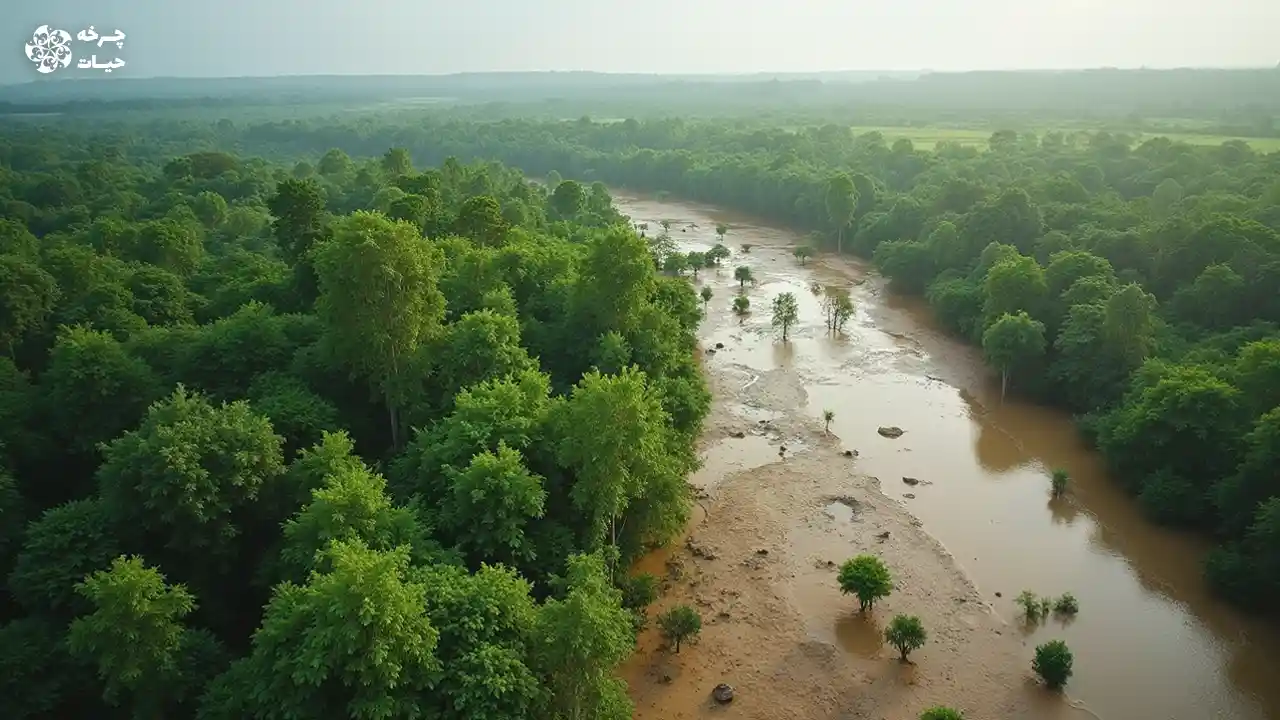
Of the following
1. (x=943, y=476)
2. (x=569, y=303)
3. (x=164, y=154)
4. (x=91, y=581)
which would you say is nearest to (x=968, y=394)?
(x=943, y=476)

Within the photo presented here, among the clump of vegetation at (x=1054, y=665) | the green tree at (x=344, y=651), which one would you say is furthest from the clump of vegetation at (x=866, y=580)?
the green tree at (x=344, y=651)

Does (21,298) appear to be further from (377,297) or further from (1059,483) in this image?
(1059,483)

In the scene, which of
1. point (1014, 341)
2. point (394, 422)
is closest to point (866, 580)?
point (394, 422)

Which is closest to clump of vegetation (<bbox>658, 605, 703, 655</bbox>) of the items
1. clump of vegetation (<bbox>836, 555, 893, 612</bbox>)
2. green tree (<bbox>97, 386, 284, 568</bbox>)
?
clump of vegetation (<bbox>836, 555, 893, 612</bbox>)

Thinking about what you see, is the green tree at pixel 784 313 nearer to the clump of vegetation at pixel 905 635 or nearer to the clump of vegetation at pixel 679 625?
the clump of vegetation at pixel 905 635

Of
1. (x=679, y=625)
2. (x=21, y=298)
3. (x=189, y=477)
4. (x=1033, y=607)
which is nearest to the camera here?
(x=189, y=477)

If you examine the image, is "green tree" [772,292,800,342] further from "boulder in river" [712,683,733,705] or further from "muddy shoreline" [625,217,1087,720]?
"boulder in river" [712,683,733,705]
